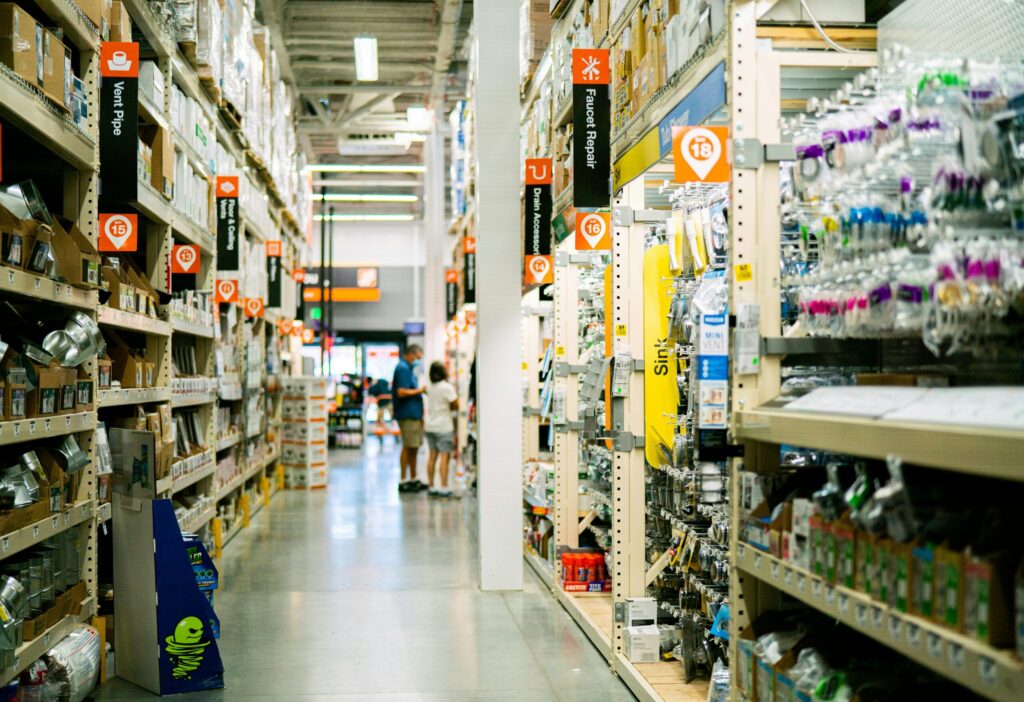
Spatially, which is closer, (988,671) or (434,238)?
(988,671)

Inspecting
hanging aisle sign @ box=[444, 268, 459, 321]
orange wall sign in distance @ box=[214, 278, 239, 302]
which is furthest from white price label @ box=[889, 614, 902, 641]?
hanging aisle sign @ box=[444, 268, 459, 321]

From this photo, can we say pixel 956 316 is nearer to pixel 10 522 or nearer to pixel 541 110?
pixel 10 522

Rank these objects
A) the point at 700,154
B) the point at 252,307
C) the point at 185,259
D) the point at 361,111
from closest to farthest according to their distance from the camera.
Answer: the point at 700,154
the point at 185,259
the point at 252,307
the point at 361,111

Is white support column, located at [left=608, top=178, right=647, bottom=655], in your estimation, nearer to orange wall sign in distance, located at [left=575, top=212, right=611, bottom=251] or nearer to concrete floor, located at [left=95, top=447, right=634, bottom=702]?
concrete floor, located at [left=95, top=447, right=634, bottom=702]

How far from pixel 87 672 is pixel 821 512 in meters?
3.31

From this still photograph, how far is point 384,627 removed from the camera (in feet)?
19.6

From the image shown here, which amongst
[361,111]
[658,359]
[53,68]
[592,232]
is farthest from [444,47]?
[53,68]

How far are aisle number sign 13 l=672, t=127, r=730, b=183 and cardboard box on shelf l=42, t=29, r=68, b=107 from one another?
2436 millimetres

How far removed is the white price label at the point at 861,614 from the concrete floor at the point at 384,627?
99.9 inches

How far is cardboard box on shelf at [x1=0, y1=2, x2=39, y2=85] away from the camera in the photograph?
3.74 metres

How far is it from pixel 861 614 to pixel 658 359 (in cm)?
270

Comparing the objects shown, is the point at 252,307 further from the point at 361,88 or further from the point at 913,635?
the point at 913,635

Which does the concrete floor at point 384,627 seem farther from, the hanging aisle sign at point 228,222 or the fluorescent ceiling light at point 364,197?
the fluorescent ceiling light at point 364,197

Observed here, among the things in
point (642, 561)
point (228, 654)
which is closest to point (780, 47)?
point (642, 561)
